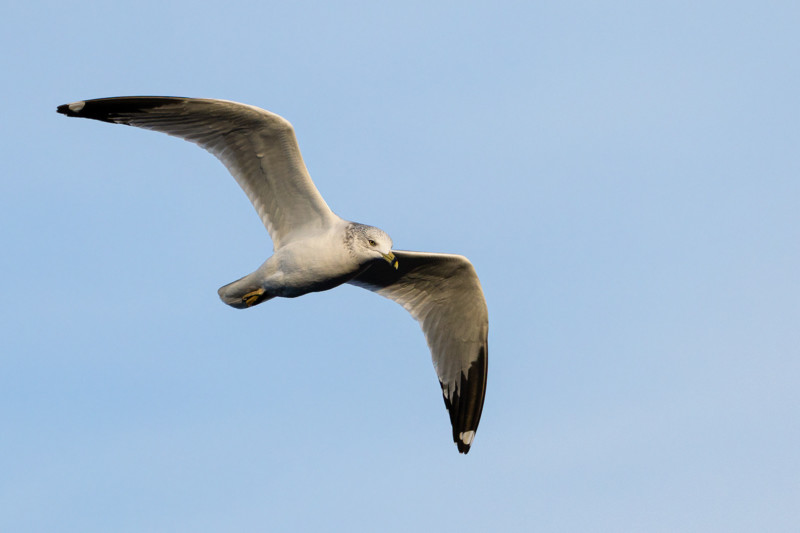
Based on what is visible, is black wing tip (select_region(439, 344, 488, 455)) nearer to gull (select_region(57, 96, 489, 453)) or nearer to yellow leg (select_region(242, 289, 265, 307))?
gull (select_region(57, 96, 489, 453))

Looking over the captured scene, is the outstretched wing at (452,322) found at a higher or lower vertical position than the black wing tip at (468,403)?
higher

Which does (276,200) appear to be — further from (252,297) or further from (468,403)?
(468,403)

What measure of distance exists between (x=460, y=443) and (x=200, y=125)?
5717mm

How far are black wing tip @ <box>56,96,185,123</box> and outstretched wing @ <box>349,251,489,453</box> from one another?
3.70m

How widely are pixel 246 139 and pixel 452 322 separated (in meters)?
A: 3.94

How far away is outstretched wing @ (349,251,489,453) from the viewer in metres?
14.6

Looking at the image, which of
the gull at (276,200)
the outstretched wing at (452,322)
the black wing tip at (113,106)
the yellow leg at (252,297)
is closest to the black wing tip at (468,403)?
the outstretched wing at (452,322)

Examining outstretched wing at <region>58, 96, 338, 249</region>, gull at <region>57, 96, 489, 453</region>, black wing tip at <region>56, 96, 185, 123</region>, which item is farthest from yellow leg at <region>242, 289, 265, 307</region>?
black wing tip at <region>56, 96, 185, 123</region>

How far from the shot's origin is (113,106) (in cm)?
1274

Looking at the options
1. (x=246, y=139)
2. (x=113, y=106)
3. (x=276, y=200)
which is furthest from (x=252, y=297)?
(x=113, y=106)

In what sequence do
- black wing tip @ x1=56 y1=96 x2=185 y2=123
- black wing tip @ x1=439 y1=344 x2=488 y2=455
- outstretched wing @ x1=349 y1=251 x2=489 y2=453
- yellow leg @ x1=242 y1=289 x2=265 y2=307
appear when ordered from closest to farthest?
black wing tip @ x1=56 y1=96 x2=185 y2=123 → yellow leg @ x1=242 y1=289 x2=265 y2=307 → outstretched wing @ x1=349 y1=251 x2=489 y2=453 → black wing tip @ x1=439 y1=344 x2=488 y2=455

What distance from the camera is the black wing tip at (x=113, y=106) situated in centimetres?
1261

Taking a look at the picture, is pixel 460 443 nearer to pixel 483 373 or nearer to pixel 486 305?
pixel 483 373

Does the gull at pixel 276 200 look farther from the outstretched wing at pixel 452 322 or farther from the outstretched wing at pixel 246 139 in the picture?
the outstretched wing at pixel 452 322
